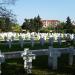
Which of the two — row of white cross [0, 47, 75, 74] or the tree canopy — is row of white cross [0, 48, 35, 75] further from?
the tree canopy

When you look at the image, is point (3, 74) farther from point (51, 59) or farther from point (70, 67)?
point (70, 67)

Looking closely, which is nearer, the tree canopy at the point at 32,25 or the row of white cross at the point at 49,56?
the row of white cross at the point at 49,56

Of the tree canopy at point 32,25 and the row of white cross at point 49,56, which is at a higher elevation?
the tree canopy at point 32,25

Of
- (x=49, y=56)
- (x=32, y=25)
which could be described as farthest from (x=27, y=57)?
(x=32, y=25)

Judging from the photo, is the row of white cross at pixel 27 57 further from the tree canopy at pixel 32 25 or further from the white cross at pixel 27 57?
the tree canopy at pixel 32 25

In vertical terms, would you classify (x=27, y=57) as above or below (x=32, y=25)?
below

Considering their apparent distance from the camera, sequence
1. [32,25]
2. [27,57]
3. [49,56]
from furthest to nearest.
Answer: [32,25], [49,56], [27,57]

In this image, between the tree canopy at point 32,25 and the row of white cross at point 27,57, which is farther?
the tree canopy at point 32,25

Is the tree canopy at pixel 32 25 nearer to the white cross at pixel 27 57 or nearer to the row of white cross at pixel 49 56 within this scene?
the row of white cross at pixel 49 56

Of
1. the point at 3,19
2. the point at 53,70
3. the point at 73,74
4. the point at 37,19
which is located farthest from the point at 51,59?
the point at 37,19

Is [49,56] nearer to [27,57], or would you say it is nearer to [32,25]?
[27,57]

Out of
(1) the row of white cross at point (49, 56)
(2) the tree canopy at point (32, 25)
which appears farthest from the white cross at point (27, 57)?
(2) the tree canopy at point (32, 25)

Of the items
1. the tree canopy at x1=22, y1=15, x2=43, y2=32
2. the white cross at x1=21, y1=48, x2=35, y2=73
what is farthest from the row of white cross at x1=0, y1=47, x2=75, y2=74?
the tree canopy at x1=22, y1=15, x2=43, y2=32

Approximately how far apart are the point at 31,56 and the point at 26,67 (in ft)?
1.44
